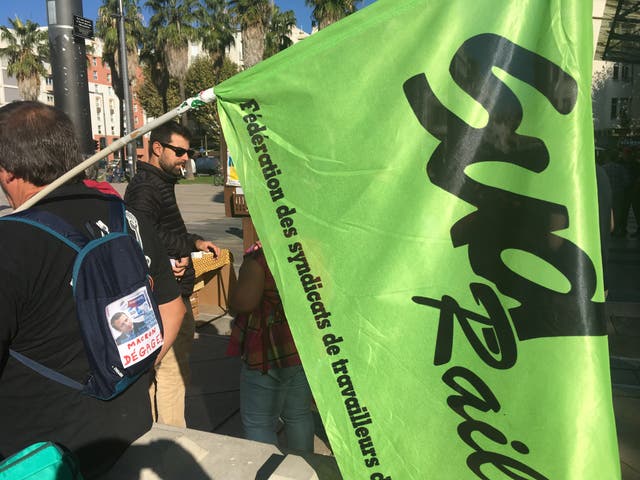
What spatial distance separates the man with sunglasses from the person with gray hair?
1.30 m

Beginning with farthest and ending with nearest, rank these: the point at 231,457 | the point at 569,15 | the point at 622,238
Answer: the point at 622,238 < the point at 231,457 < the point at 569,15

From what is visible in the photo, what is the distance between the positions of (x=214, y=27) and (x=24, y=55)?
1284 cm

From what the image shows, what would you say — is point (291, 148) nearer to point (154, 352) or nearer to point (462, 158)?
point (462, 158)

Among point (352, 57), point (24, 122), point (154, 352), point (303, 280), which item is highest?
point (352, 57)

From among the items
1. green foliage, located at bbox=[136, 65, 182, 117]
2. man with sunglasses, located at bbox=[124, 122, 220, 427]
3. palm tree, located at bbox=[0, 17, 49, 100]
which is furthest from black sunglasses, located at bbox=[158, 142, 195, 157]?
green foliage, located at bbox=[136, 65, 182, 117]

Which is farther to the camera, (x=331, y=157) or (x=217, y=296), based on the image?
(x=217, y=296)

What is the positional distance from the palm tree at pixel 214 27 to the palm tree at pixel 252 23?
465 inches

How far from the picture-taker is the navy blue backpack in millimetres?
1453

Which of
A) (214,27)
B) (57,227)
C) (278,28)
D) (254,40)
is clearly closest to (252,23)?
(254,40)

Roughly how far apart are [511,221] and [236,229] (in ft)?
35.8

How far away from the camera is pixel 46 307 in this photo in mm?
1454

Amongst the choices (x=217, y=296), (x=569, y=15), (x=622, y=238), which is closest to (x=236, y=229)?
(x=217, y=296)

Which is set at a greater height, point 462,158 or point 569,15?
point 569,15

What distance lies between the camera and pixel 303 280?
5.19 feet
